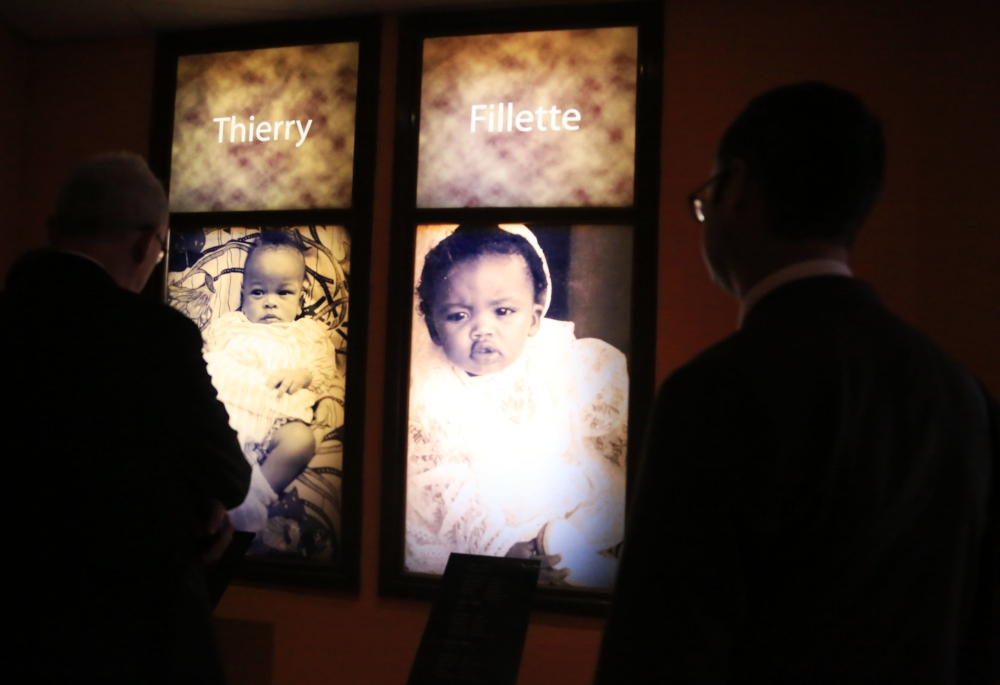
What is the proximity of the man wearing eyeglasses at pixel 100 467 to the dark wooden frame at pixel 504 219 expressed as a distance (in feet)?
4.56

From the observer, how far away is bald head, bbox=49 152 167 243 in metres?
1.47

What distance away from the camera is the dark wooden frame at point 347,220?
2.88 meters

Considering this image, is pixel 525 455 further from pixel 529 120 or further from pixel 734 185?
pixel 734 185

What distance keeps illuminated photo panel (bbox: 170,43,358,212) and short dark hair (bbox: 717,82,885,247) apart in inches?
88.4

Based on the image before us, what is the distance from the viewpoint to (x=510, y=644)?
214 centimetres

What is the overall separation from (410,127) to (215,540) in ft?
6.34

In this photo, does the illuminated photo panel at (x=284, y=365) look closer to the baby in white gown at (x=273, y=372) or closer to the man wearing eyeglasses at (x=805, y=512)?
the baby in white gown at (x=273, y=372)

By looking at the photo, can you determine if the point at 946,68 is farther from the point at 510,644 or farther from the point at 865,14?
the point at 510,644

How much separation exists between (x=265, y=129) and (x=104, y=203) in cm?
173

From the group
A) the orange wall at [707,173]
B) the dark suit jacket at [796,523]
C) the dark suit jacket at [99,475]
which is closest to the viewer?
the dark suit jacket at [796,523]

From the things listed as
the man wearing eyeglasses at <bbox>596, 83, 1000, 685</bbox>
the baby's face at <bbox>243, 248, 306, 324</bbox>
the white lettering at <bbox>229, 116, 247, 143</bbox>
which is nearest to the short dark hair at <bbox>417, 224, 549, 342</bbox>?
the baby's face at <bbox>243, 248, 306, 324</bbox>

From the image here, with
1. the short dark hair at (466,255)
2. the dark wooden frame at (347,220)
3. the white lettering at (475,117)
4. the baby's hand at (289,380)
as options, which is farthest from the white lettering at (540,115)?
the baby's hand at (289,380)

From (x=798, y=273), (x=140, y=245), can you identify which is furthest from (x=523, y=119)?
(x=798, y=273)

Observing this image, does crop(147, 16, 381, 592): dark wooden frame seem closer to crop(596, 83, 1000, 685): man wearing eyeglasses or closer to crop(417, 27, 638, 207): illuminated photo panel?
crop(417, 27, 638, 207): illuminated photo panel
